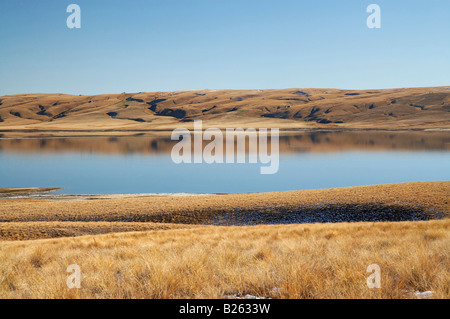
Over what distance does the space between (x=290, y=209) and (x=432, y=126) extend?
137 meters

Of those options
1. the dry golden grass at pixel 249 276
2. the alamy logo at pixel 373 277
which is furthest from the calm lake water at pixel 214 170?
the alamy logo at pixel 373 277

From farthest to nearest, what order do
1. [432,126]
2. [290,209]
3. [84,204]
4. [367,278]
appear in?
1. [432,126]
2. [84,204]
3. [290,209]
4. [367,278]

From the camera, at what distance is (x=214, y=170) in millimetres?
60688

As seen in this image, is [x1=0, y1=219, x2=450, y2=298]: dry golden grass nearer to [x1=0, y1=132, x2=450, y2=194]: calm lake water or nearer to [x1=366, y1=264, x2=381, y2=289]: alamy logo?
[x1=366, y1=264, x2=381, y2=289]: alamy logo

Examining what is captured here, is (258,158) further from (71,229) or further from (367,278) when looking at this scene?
(367,278)

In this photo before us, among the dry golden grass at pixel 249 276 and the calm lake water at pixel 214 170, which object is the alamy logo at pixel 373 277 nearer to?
the dry golden grass at pixel 249 276

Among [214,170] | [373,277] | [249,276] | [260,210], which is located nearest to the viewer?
[373,277]

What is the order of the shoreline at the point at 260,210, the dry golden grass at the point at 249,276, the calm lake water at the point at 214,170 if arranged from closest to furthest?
1. the dry golden grass at the point at 249,276
2. the shoreline at the point at 260,210
3. the calm lake water at the point at 214,170

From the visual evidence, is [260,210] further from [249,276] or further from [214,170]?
[214,170]

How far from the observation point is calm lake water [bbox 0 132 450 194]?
48.1 metres

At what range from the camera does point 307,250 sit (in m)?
7.75

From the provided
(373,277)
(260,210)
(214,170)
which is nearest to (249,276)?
(373,277)

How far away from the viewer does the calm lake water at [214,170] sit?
48.1 meters
